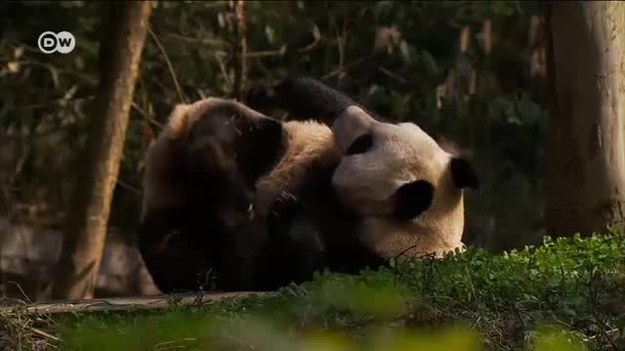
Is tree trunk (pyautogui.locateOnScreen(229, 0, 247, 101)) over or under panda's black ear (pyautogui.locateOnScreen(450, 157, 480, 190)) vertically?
over

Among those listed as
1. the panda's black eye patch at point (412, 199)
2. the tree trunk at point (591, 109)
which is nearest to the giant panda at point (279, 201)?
the panda's black eye patch at point (412, 199)

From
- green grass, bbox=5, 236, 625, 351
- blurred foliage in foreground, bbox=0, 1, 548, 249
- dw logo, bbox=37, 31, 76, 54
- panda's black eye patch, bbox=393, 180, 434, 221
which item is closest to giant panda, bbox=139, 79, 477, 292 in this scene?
panda's black eye patch, bbox=393, 180, 434, 221

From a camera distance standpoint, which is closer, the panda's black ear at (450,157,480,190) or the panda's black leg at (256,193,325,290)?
the panda's black leg at (256,193,325,290)

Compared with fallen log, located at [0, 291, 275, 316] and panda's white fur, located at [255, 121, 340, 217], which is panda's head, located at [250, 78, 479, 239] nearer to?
panda's white fur, located at [255, 121, 340, 217]

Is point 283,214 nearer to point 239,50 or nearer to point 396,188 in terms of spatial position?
point 396,188

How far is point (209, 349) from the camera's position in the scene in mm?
1716

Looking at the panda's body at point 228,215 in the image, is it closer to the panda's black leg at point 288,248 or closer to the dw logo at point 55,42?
the panda's black leg at point 288,248

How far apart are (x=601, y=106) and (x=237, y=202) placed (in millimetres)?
1671

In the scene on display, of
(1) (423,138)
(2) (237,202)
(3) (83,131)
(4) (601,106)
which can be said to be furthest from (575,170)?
(3) (83,131)

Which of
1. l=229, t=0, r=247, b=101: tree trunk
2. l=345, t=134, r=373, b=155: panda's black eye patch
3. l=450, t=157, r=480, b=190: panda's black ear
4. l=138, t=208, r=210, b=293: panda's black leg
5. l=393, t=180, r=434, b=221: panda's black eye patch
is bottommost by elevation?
l=138, t=208, r=210, b=293: panda's black leg

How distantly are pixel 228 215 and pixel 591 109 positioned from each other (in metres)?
1.68

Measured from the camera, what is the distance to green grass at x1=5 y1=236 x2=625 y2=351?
1116 mm

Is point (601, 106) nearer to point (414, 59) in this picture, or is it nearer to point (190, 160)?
point (190, 160)

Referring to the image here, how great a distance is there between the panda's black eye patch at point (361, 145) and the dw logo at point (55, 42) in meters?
2.47
